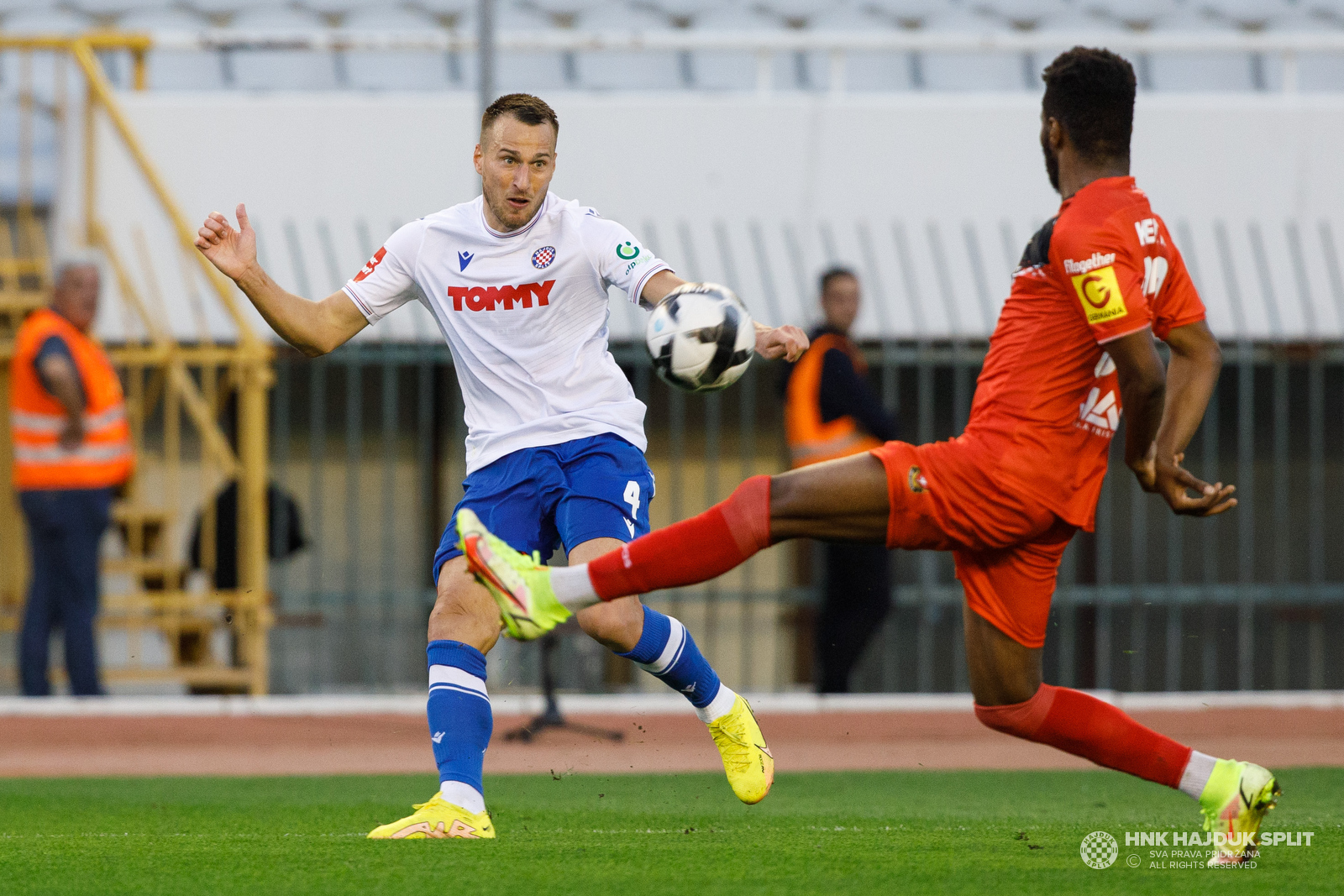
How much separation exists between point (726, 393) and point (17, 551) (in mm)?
4523

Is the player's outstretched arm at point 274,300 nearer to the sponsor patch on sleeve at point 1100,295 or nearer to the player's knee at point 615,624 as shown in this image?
the player's knee at point 615,624

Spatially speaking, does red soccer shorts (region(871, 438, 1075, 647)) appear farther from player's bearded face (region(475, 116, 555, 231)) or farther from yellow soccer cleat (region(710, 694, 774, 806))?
player's bearded face (region(475, 116, 555, 231))

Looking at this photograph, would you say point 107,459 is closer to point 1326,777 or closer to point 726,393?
point 726,393

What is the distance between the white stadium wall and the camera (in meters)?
11.3

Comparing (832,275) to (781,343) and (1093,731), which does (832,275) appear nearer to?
(781,343)

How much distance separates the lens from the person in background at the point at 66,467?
8.91 meters

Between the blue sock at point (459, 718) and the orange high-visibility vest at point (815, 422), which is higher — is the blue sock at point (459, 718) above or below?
below

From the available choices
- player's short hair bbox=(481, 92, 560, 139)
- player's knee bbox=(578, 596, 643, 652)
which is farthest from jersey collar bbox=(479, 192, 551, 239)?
player's knee bbox=(578, 596, 643, 652)

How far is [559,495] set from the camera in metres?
4.98

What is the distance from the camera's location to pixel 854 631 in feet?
29.6

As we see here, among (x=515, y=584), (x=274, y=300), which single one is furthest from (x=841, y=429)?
(x=515, y=584)

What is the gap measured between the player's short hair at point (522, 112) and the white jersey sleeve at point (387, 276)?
1.37ft

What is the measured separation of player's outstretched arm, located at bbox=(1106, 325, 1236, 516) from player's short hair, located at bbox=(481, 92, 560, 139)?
5.87 feet

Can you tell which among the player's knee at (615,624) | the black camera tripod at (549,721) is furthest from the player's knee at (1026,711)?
the black camera tripod at (549,721)
